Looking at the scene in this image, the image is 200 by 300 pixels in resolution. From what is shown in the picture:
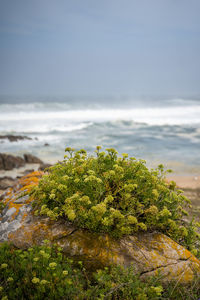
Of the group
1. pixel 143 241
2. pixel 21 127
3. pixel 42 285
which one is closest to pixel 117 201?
pixel 143 241

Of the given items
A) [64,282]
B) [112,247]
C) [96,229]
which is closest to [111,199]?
[96,229]

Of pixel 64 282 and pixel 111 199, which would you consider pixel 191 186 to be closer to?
pixel 111 199

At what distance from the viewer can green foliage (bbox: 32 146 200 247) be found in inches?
134

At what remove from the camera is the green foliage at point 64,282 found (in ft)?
8.84

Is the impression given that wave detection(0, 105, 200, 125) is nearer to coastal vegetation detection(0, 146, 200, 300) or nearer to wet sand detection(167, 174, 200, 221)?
wet sand detection(167, 174, 200, 221)

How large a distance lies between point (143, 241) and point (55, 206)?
4.80 ft

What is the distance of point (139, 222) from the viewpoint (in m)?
3.77

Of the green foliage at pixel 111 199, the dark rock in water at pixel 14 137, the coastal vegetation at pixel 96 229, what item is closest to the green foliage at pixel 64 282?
Result: the coastal vegetation at pixel 96 229

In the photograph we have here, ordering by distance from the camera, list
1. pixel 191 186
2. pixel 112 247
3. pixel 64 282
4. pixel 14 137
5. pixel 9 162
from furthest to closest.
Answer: pixel 14 137 < pixel 9 162 < pixel 191 186 < pixel 112 247 < pixel 64 282

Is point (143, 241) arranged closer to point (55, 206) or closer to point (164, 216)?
point (164, 216)

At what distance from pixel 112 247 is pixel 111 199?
0.69 metres

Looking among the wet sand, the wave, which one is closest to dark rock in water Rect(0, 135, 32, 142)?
the wave

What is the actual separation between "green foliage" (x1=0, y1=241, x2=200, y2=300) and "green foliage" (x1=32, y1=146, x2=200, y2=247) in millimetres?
574

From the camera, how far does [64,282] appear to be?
2781 millimetres
